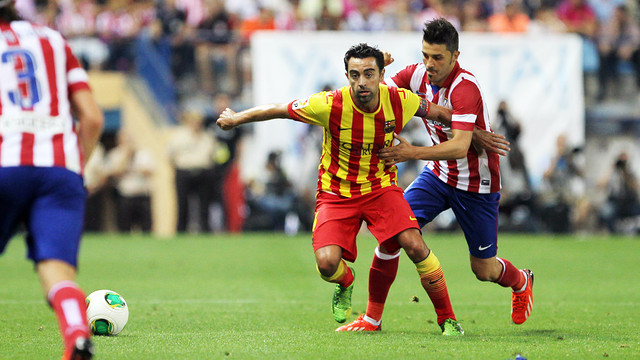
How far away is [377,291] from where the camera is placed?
6.96m

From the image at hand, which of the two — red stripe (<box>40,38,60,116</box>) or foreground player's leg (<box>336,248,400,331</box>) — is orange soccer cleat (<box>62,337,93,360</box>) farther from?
foreground player's leg (<box>336,248,400,331</box>)

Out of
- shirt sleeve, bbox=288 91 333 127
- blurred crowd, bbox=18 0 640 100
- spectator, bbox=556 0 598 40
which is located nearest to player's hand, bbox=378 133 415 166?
shirt sleeve, bbox=288 91 333 127

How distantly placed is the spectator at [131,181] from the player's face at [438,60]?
436 inches

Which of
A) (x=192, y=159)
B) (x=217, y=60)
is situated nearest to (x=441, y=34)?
(x=192, y=159)

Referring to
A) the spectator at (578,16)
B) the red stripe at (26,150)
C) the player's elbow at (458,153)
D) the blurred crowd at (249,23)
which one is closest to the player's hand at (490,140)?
the player's elbow at (458,153)

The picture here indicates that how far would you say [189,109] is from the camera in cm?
1728

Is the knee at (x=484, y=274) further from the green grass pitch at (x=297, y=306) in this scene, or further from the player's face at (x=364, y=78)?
the player's face at (x=364, y=78)

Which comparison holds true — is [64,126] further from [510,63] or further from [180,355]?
[510,63]

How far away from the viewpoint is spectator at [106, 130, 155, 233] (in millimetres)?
17016

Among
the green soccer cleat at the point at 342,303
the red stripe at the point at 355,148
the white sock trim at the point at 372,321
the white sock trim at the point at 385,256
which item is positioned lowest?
the white sock trim at the point at 372,321

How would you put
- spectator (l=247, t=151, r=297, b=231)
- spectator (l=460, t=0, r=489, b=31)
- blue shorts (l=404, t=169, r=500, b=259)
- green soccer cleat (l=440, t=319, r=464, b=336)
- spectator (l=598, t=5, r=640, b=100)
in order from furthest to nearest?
spectator (l=460, t=0, r=489, b=31)
spectator (l=598, t=5, r=640, b=100)
spectator (l=247, t=151, r=297, b=231)
blue shorts (l=404, t=169, r=500, b=259)
green soccer cleat (l=440, t=319, r=464, b=336)

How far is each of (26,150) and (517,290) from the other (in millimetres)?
4455

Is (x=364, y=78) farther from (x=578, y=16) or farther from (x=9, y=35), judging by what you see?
(x=578, y=16)

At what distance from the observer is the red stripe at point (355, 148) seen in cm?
665
